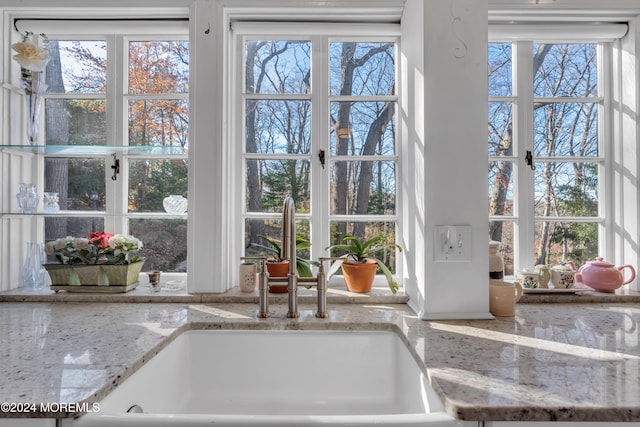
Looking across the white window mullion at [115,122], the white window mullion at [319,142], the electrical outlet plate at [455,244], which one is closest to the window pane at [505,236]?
the electrical outlet plate at [455,244]

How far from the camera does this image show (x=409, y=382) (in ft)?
3.52

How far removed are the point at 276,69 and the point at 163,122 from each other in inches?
23.5

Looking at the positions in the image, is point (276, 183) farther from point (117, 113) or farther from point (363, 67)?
point (117, 113)

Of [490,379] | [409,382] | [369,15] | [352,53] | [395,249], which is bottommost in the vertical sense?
[409,382]

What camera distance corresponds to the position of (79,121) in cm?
177

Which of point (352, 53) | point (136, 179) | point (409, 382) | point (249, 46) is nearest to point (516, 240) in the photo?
point (409, 382)

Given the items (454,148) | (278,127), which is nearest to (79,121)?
(278,127)

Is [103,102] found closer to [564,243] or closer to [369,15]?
[369,15]

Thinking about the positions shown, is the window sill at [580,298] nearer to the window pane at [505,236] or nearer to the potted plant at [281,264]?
the window pane at [505,236]

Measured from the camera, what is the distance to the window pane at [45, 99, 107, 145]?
1.77 m

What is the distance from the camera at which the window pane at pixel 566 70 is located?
1.76 metres

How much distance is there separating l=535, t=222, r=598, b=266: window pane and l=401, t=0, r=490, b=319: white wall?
0.64 metres

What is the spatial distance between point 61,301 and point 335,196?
4.12 ft

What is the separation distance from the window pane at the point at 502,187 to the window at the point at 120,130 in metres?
1.48
